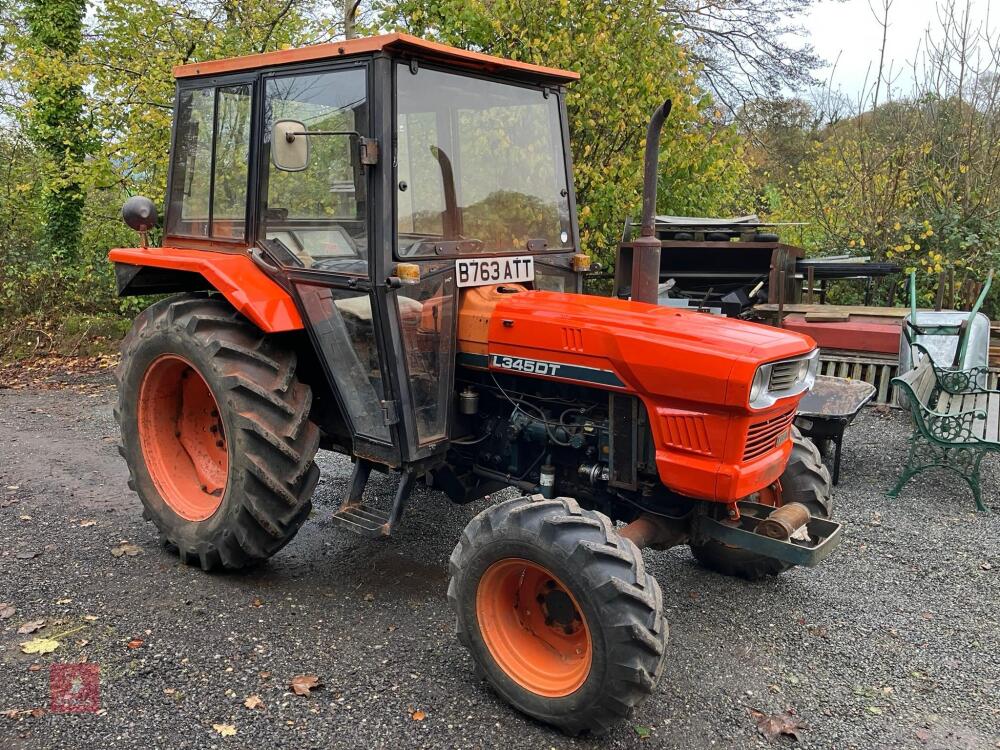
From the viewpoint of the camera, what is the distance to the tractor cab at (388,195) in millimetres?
3031

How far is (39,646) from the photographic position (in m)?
2.97

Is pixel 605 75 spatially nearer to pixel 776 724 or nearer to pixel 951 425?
pixel 951 425

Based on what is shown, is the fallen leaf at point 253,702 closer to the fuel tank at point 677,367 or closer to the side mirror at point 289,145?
the fuel tank at point 677,367

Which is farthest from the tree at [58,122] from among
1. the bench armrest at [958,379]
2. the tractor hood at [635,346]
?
the bench armrest at [958,379]

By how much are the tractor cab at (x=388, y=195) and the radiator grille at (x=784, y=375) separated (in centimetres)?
119

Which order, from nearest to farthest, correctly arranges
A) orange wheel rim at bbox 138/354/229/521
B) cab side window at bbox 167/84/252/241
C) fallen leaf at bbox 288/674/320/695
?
fallen leaf at bbox 288/674/320/695 < cab side window at bbox 167/84/252/241 < orange wheel rim at bbox 138/354/229/521

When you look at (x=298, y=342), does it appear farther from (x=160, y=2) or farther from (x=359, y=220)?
(x=160, y=2)

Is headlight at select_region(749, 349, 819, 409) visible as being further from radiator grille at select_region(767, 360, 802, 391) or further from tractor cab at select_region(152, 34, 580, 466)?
tractor cab at select_region(152, 34, 580, 466)

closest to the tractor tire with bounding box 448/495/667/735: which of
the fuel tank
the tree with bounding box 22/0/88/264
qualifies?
the fuel tank

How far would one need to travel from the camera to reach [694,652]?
3129mm

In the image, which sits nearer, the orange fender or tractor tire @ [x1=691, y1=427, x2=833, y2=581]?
the orange fender

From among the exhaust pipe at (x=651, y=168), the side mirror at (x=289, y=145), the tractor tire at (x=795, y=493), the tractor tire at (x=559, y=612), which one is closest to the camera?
the tractor tire at (x=559, y=612)

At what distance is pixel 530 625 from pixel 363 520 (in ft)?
3.06

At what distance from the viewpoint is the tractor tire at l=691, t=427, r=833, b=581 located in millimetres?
3420
